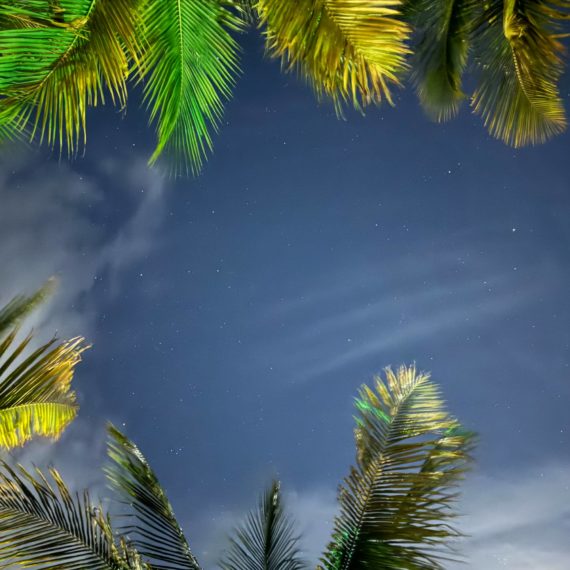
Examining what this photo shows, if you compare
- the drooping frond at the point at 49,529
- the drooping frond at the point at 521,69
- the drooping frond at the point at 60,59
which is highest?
the drooping frond at the point at 521,69

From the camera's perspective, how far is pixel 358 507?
4.36 meters

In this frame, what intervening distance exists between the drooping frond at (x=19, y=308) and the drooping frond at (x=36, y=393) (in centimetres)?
24

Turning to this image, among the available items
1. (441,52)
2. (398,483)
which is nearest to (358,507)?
(398,483)

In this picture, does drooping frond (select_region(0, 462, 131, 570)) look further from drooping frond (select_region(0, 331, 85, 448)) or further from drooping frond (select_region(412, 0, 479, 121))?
drooping frond (select_region(412, 0, 479, 121))

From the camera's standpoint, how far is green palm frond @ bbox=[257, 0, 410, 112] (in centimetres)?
270

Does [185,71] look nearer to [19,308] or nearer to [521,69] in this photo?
[19,308]

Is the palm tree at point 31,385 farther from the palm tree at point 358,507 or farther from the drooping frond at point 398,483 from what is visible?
the drooping frond at point 398,483

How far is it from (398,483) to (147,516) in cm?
210

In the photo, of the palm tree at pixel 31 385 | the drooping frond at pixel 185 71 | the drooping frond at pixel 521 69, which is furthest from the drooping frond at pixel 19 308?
the drooping frond at pixel 521 69

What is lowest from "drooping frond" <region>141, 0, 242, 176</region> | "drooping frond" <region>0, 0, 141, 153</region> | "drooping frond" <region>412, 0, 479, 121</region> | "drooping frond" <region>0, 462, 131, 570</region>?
"drooping frond" <region>0, 462, 131, 570</region>

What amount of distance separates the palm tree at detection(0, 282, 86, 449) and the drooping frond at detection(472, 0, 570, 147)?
394 cm

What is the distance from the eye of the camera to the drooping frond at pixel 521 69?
4.75 metres

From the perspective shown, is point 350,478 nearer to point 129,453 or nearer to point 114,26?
point 129,453

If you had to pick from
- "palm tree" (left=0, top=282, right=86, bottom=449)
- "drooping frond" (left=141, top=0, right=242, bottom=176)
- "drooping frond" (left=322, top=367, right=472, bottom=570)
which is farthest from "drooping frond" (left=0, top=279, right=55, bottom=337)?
"drooping frond" (left=322, top=367, right=472, bottom=570)
